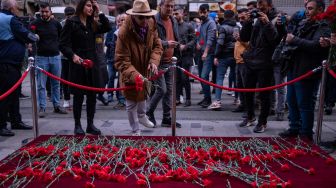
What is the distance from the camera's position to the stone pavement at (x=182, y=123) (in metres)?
6.27

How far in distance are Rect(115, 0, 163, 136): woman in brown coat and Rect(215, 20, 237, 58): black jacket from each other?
2.87 metres

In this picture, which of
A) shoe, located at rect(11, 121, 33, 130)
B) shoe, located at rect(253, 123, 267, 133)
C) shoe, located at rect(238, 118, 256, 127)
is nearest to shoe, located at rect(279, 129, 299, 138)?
shoe, located at rect(253, 123, 267, 133)

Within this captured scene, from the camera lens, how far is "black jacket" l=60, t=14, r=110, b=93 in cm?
576

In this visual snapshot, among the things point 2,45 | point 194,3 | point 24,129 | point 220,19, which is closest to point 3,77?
point 2,45

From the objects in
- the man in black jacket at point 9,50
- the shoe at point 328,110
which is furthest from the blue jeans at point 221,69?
the man in black jacket at point 9,50

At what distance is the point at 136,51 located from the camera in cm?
547

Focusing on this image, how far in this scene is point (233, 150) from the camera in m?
4.92

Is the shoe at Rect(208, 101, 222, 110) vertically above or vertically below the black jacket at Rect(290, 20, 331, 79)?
below

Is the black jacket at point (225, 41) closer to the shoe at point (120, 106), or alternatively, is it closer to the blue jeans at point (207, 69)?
the blue jeans at point (207, 69)

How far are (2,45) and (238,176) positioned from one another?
4238mm

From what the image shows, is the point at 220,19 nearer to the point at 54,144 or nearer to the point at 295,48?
the point at 295,48

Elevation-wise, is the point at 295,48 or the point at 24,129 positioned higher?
the point at 295,48

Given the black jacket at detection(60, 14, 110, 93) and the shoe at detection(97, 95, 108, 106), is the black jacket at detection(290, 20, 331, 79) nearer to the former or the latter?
the black jacket at detection(60, 14, 110, 93)

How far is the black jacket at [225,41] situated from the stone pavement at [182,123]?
1.18m
